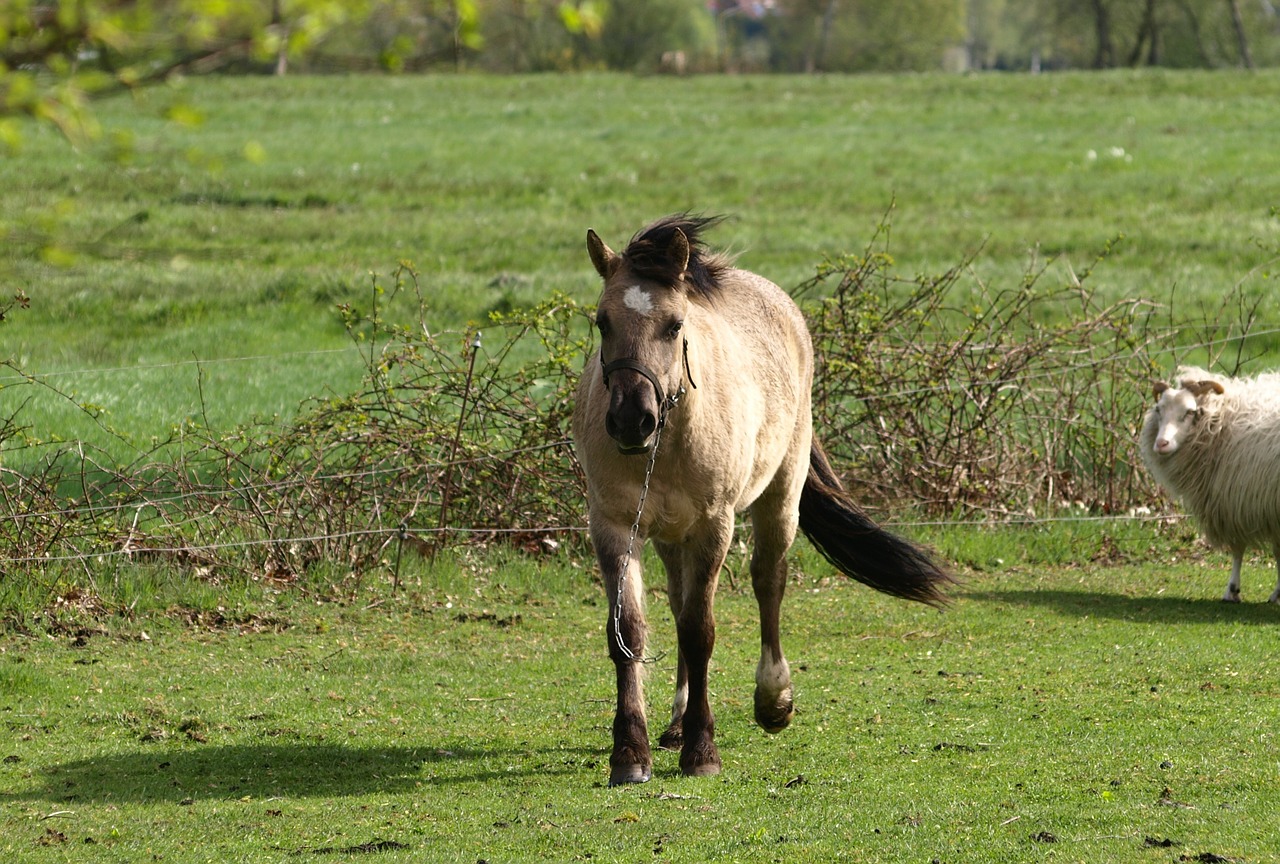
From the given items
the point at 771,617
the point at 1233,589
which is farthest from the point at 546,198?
the point at 771,617

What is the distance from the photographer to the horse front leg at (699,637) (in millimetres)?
6441

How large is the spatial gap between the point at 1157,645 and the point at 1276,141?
2690 cm

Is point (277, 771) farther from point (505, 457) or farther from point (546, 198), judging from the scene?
point (546, 198)

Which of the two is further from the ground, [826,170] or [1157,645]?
[826,170]

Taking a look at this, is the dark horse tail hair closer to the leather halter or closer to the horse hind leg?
the horse hind leg

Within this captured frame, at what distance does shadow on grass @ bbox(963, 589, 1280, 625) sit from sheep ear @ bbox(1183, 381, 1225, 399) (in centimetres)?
155

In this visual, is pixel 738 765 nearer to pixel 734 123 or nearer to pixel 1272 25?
pixel 734 123

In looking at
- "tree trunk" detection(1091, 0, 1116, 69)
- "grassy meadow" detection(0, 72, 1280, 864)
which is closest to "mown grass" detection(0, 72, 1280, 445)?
"grassy meadow" detection(0, 72, 1280, 864)

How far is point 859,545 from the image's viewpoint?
340 inches

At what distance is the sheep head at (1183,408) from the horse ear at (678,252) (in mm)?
6259

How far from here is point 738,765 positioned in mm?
6602

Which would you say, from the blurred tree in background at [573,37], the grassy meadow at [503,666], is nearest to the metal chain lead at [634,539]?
the grassy meadow at [503,666]

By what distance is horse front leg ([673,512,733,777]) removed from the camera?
21.1 ft

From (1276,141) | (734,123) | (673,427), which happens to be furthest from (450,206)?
(673,427)
